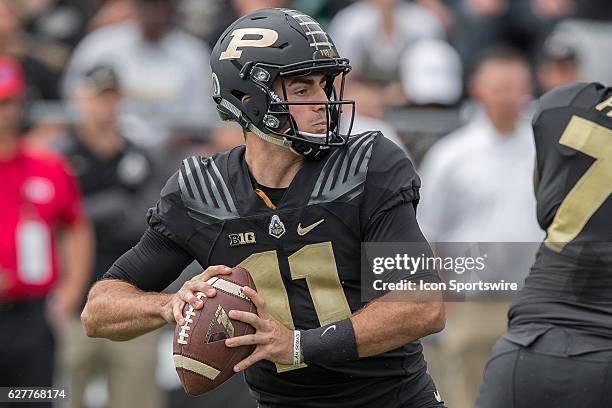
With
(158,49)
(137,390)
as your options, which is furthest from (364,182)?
(158,49)

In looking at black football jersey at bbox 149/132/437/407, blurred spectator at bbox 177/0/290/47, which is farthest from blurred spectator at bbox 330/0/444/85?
black football jersey at bbox 149/132/437/407

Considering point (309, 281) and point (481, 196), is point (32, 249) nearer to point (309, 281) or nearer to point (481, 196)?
point (481, 196)

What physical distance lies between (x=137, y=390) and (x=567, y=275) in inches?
157

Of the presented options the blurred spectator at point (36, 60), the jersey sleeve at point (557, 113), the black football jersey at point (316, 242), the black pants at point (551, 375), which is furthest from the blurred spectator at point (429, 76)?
the black football jersey at point (316, 242)

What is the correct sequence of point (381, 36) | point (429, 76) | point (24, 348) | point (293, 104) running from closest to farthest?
point (293, 104), point (24, 348), point (429, 76), point (381, 36)

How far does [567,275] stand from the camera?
15.6 ft

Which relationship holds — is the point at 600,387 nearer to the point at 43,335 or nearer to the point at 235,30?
the point at 235,30

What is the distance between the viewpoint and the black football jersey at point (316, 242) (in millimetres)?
4305

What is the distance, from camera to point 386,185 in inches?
168

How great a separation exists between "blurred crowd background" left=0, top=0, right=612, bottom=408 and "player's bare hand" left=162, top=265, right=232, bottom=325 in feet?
10.4

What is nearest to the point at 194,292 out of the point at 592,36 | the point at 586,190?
the point at 586,190

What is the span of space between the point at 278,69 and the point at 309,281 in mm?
721

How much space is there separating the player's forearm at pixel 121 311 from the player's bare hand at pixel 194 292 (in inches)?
5.8

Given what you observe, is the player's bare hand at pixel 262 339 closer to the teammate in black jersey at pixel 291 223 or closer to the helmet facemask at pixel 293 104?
the teammate in black jersey at pixel 291 223
